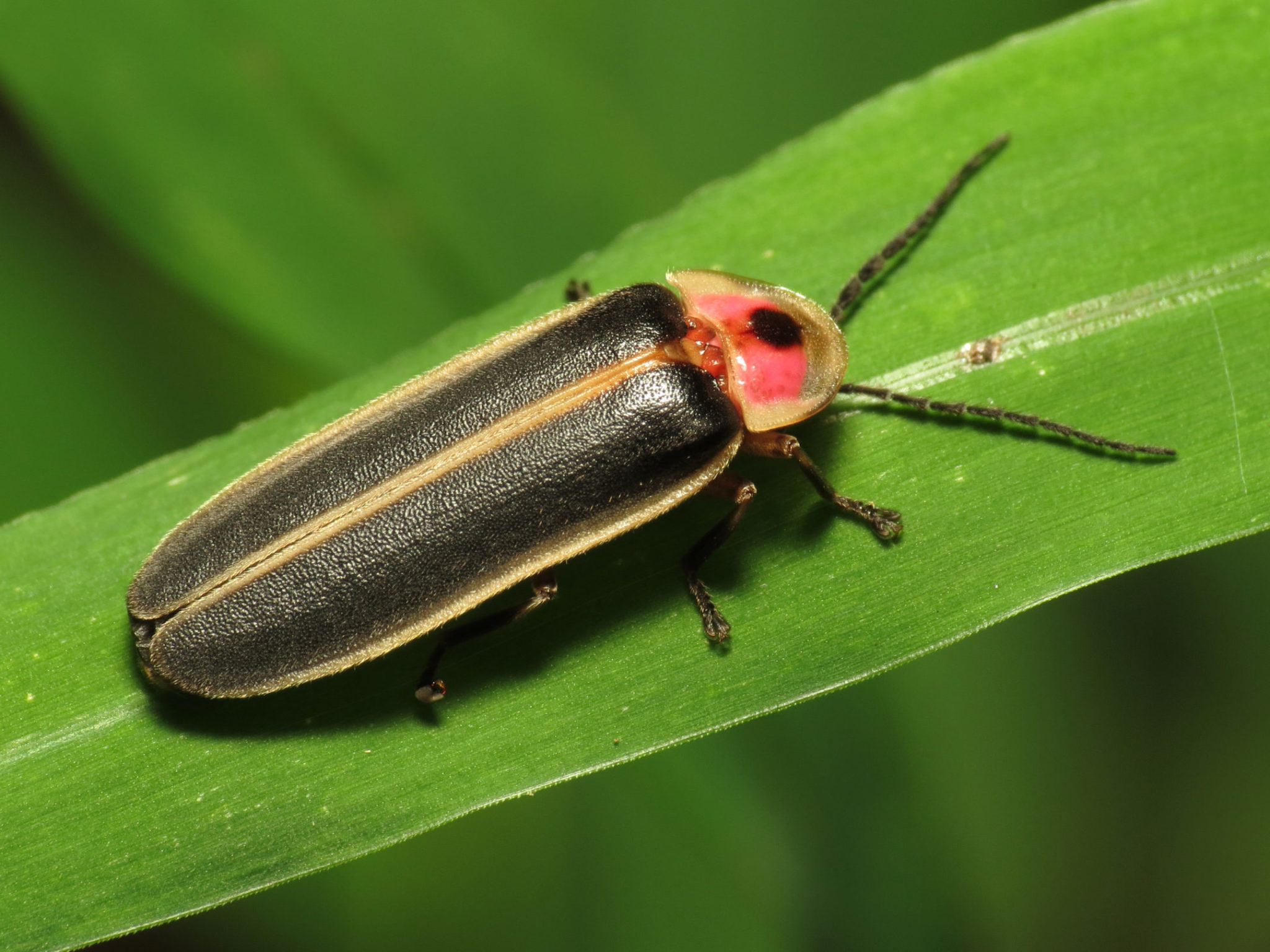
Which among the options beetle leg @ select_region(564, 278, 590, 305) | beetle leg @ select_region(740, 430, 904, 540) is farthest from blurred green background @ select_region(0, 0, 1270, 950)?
beetle leg @ select_region(740, 430, 904, 540)

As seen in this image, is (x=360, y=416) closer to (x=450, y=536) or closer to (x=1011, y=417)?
(x=450, y=536)

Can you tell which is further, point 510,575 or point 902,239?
point 902,239

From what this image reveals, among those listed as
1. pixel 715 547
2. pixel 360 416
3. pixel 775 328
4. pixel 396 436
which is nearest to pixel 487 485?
pixel 396 436

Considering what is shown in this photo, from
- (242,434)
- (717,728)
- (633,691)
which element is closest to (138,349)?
(242,434)

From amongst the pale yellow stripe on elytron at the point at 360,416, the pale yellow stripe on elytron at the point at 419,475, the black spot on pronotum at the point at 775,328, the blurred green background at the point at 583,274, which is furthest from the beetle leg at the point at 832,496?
the blurred green background at the point at 583,274

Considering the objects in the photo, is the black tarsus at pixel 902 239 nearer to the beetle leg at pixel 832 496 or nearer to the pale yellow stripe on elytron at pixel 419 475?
the beetle leg at pixel 832 496

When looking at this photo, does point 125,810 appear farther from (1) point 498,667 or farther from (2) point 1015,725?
(2) point 1015,725
